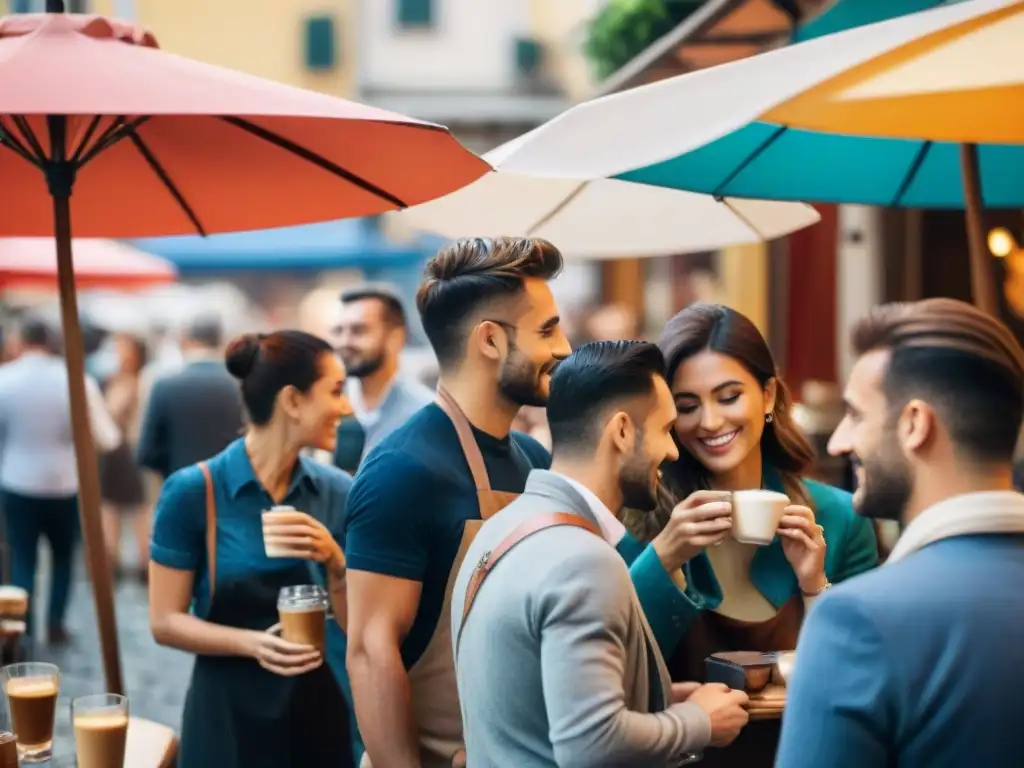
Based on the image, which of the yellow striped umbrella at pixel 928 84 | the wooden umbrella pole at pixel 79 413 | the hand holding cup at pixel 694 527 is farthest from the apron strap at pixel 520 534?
the wooden umbrella pole at pixel 79 413

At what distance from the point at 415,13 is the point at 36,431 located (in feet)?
63.4

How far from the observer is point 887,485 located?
6.45 feet

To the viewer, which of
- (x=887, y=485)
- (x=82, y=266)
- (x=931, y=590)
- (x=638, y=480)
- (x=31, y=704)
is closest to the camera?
(x=931, y=590)

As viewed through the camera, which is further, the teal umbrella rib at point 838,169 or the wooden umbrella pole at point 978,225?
the wooden umbrella pole at point 978,225

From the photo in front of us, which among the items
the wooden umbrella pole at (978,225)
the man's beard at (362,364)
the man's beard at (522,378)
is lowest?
the man's beard at (362,364)

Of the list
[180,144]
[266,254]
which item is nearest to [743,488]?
[180,144]

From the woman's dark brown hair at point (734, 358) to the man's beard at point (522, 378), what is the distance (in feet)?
0.95

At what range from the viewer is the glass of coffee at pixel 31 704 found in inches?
132

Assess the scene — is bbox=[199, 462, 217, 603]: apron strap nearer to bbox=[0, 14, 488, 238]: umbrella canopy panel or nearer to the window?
bbox=[0, 14, 488, 238]: umbrella canopy panel

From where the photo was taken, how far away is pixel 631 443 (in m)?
2.51

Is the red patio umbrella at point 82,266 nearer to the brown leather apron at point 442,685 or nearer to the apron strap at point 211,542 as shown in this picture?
the apron strap at point 211,542

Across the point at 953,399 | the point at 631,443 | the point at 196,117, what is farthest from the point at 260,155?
the point at 953,399

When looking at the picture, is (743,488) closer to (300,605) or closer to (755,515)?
(755,515)

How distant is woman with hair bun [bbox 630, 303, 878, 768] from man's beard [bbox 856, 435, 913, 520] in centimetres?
87
